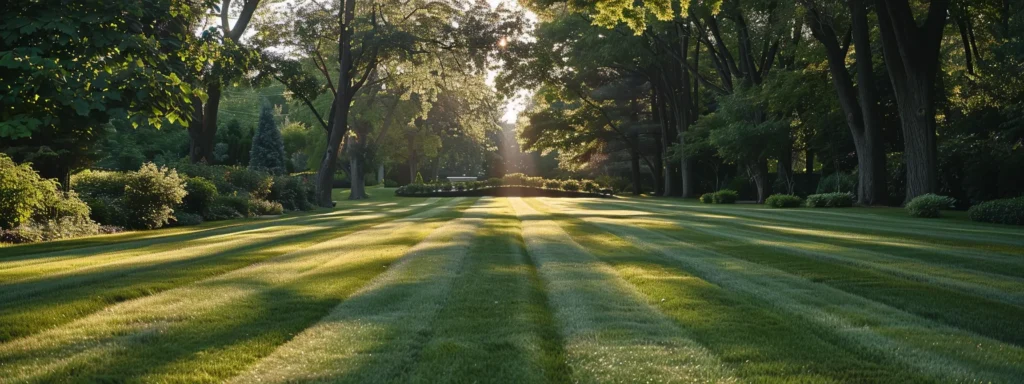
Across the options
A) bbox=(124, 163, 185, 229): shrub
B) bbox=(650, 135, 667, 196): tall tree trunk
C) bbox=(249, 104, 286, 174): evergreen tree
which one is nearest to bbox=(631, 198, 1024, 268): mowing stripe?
bbox=(124, 163, 185, 229): shrub

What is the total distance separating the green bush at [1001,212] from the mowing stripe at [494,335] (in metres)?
14.2

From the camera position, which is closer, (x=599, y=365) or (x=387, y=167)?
(x=599, y=365)

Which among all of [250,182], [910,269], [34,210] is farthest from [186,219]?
[910,269]

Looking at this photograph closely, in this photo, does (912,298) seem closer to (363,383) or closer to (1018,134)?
(363,383)

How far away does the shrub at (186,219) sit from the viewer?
16.4m

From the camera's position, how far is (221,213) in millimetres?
18688

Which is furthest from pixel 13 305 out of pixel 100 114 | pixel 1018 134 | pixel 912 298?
pixel 1018 134

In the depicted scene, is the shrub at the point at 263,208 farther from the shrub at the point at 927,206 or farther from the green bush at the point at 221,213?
the shrub at the point at 927,206

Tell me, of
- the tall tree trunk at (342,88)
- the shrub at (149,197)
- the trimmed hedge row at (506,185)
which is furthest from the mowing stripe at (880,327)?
the trimmed hedge row at (506,185)

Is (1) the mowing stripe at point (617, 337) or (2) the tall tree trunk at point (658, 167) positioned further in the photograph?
(2) the tall tree trunk at point (658, 167)

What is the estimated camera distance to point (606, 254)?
8641mm

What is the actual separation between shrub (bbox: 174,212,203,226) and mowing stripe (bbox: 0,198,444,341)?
7.34 meters

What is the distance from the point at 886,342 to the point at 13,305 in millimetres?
6178

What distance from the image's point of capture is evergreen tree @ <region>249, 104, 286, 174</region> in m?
39.7
